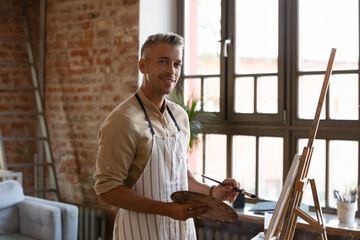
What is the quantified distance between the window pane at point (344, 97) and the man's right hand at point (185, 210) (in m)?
2.04

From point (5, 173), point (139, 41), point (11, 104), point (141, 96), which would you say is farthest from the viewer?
point (11, 104)

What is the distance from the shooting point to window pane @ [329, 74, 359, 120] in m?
4.16

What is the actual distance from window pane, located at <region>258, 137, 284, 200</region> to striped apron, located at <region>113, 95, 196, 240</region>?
6.27 feet

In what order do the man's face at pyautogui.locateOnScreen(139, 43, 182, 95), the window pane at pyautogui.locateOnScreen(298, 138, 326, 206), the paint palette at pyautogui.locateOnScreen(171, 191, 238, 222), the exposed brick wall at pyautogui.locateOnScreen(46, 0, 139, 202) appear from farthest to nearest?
the exposed brick wall at pyautogui.locateOnScreen(46, 0, 139, 202)
the window pane at pyautogui.locateOnScreen(298, 138, 326, 206)
the man's face at pyautogui.locateOnScreen(139, 43, 182, 95)
the paint palette at pyautogui.locateOnScreen(171, 191, 238, 222)

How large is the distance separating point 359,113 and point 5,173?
3.27 meters

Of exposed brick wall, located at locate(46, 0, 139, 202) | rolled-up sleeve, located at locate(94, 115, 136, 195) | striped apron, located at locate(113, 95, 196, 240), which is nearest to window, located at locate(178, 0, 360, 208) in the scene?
exposed brick wall, located at locate(46, 0, 139, 202)

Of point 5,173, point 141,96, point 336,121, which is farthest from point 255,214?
point 5,173

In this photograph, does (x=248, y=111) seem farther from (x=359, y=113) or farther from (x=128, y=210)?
(x=128, y=210)

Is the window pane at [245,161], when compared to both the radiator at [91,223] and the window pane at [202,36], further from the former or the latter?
the radiator at [91,223]

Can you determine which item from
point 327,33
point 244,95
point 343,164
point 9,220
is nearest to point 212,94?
point 244,95

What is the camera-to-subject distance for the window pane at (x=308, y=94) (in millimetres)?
4357

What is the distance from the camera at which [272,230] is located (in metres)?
2.64

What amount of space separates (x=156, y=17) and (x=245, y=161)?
4.90ft

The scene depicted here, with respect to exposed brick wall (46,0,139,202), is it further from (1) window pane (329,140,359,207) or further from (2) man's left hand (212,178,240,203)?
(2) man's left hand (212,178,240,203)
